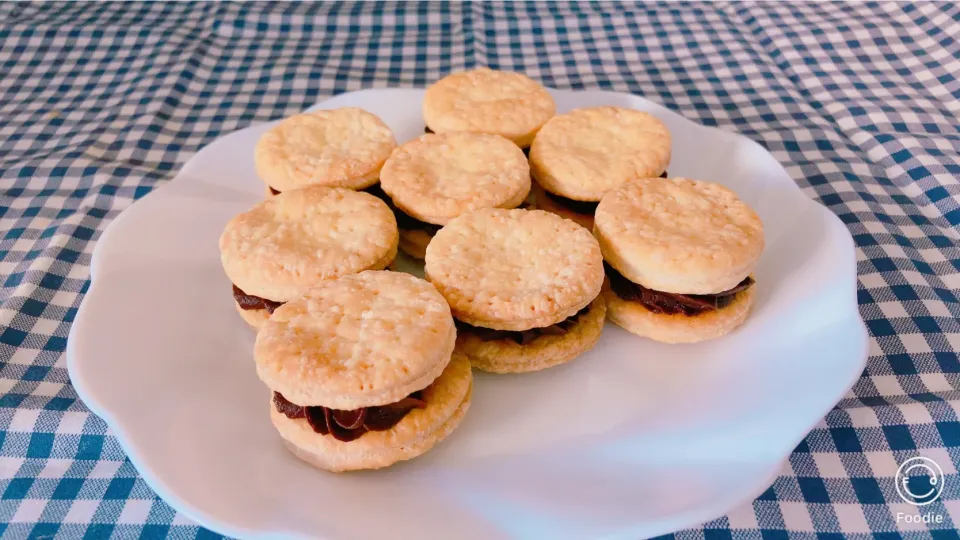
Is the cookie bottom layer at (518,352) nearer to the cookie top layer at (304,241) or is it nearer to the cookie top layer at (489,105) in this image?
the cookie top layer at (304,241)

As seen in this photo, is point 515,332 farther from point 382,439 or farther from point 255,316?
point 255,316

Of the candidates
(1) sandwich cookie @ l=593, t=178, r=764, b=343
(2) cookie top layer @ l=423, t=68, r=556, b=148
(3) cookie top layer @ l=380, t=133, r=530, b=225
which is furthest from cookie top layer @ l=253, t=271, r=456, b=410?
(2) cookie top layer @ l=423, t=68, r=556, b=148

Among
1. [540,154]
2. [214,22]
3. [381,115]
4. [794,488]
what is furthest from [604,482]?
[214,22]

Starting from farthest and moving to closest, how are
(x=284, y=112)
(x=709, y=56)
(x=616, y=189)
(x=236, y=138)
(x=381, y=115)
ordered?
(x=709, y=56) → (x=284, y=112) → (x=381, y=115) → (x=236, y=138) → (x=616, y=189)

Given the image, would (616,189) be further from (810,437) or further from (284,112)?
(284,112)

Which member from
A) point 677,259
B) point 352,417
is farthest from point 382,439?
point 677,259
